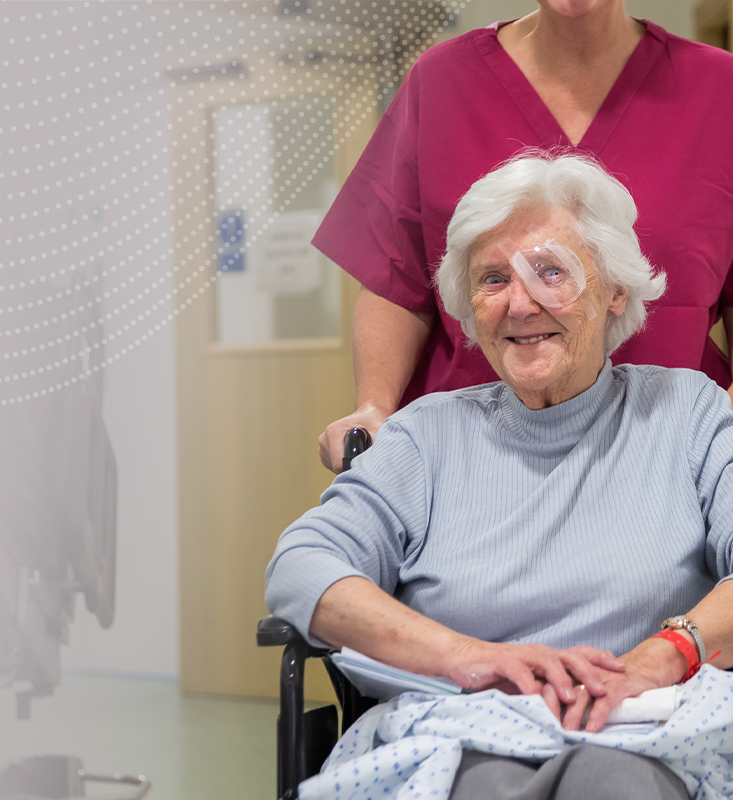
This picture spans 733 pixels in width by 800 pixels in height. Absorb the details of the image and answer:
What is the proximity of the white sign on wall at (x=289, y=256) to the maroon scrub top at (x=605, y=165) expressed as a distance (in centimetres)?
150

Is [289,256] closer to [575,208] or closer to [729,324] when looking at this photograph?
[729,324]

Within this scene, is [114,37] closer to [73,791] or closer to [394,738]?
[73,791]

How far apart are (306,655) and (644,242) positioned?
0.88 metres

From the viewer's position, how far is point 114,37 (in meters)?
2.71

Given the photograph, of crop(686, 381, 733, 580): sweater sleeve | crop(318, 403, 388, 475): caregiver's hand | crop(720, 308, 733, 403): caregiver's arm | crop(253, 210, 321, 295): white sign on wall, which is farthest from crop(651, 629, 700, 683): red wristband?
crop(253, 210, 321, 295): white sign on wall

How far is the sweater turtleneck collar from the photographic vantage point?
4.24 feet

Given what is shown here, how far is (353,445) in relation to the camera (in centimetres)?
139

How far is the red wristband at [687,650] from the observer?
1049 mm

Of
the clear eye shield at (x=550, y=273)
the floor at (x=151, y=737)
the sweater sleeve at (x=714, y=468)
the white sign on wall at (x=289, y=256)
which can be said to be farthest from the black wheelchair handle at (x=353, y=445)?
the white sign on wall at (x=289, y=256)

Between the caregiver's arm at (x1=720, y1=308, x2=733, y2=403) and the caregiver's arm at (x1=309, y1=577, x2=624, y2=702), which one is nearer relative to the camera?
the caregiver's arm at (x1=309, y1=577, x2=624, y2=702)

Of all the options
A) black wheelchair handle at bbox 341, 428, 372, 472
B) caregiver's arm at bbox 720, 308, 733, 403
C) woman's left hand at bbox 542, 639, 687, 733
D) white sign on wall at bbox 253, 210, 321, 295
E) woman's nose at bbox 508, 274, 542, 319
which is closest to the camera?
woman's left hand at bbox 542, 639, 687, 733

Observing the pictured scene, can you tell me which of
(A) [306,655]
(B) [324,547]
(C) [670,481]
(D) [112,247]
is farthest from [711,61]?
(D) [112,247]
